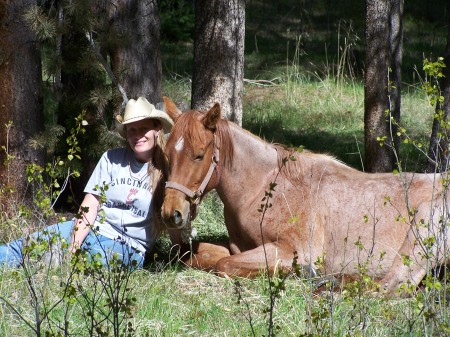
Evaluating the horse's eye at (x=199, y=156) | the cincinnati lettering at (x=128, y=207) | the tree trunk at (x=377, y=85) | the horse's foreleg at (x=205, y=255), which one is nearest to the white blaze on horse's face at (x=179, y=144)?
the horse's eye at (x=199, y=156)

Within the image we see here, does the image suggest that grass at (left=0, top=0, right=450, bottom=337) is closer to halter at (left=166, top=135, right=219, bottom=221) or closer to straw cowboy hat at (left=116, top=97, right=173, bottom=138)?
halter at (left=166, top=135, right=219, bottom=221)

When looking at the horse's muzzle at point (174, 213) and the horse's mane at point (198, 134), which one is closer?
the horse's muzzle at point (174, 213)

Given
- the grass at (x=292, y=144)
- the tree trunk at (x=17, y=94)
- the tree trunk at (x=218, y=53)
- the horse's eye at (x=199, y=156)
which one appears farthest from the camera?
the tree trunk at (x=218, y=53)

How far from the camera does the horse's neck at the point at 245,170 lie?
6.19 meters

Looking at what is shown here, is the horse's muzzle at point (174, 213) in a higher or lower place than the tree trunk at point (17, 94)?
lower

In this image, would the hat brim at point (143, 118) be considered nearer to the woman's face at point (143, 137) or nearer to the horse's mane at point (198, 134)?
the woman's face at point (143, 137)

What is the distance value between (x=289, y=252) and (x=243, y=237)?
42 cm

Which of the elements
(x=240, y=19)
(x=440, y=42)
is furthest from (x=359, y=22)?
(x=240, y=19)

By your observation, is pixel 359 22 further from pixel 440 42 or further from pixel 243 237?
pixel 243 237

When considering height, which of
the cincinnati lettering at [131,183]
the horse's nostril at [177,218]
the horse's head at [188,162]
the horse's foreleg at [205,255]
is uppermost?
the horse's head at [188,162]

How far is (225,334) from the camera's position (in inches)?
185

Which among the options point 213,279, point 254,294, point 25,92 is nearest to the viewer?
point 254,294

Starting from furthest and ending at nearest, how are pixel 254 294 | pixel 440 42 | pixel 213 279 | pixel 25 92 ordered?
pixel 440 42 → pixel 25 92 → pixel 213 279 → pixel 254 294

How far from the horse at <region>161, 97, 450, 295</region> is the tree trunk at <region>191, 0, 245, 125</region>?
1.62 m
